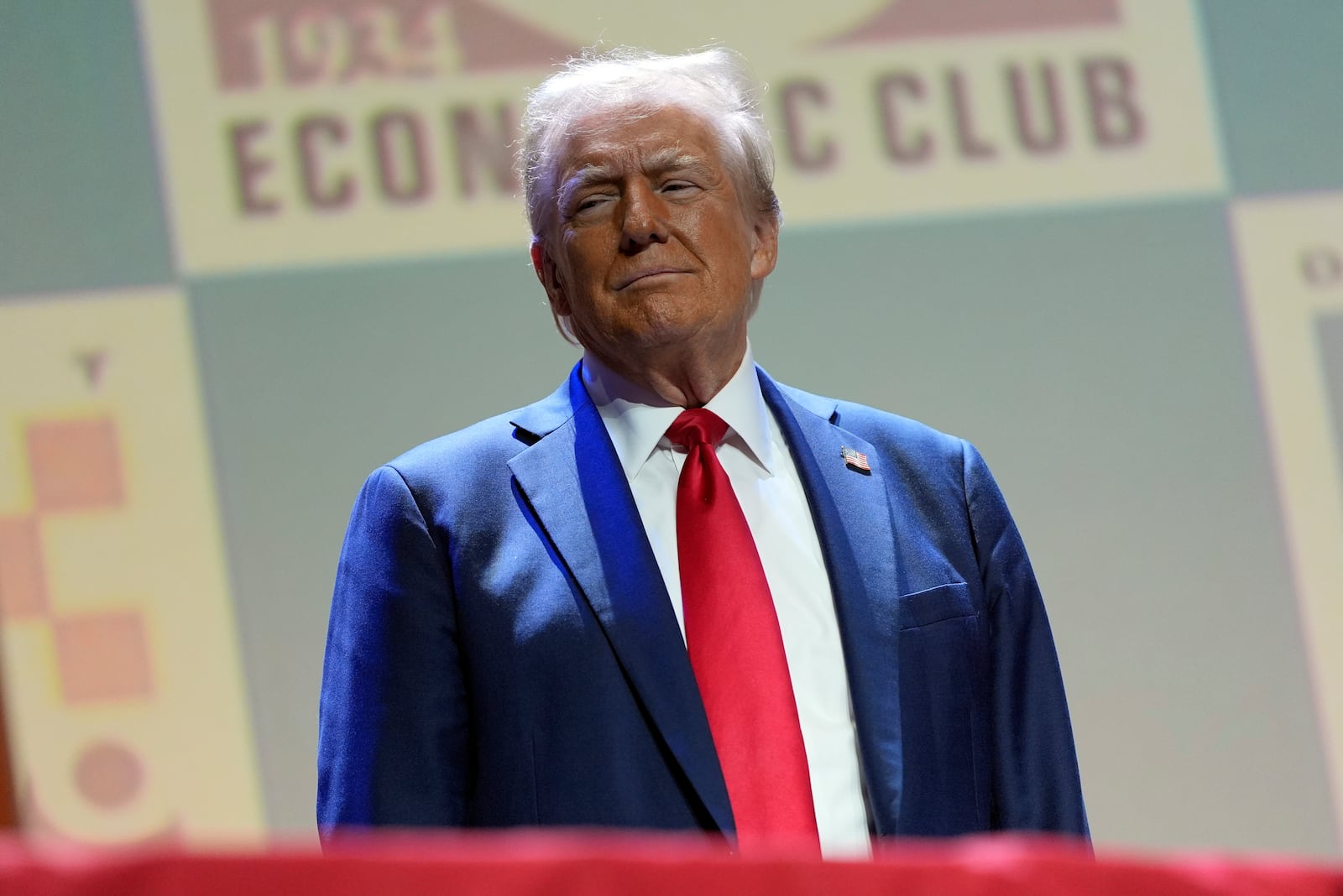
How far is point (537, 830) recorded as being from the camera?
5.03 feet

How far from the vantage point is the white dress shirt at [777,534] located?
1.60 m

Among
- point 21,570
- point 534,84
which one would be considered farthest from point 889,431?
point 21,570

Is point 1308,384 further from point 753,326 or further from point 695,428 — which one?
point 695,428

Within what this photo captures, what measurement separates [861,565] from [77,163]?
1.67 meters

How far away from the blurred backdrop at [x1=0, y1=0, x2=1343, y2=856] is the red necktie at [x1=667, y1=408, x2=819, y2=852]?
111cm

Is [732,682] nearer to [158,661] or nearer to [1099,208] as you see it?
[158,661]

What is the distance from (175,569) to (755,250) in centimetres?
121

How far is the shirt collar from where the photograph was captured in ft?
5.84

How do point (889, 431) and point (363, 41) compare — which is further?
point (363, 41)

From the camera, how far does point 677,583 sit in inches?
66.6

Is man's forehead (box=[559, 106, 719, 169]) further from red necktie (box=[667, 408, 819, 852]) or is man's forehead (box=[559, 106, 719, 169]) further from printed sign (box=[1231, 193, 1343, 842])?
printed sign (box=[1231, 193, 1343, 842])

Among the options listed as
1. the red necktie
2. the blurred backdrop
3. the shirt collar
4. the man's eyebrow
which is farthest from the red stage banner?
the blurred backdrop

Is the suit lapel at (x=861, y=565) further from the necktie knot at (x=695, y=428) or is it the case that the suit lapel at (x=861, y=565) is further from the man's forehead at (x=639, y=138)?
the man's forehead at (x=639, y=138)

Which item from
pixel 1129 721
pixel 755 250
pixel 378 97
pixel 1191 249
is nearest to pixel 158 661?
pixel 378 97
